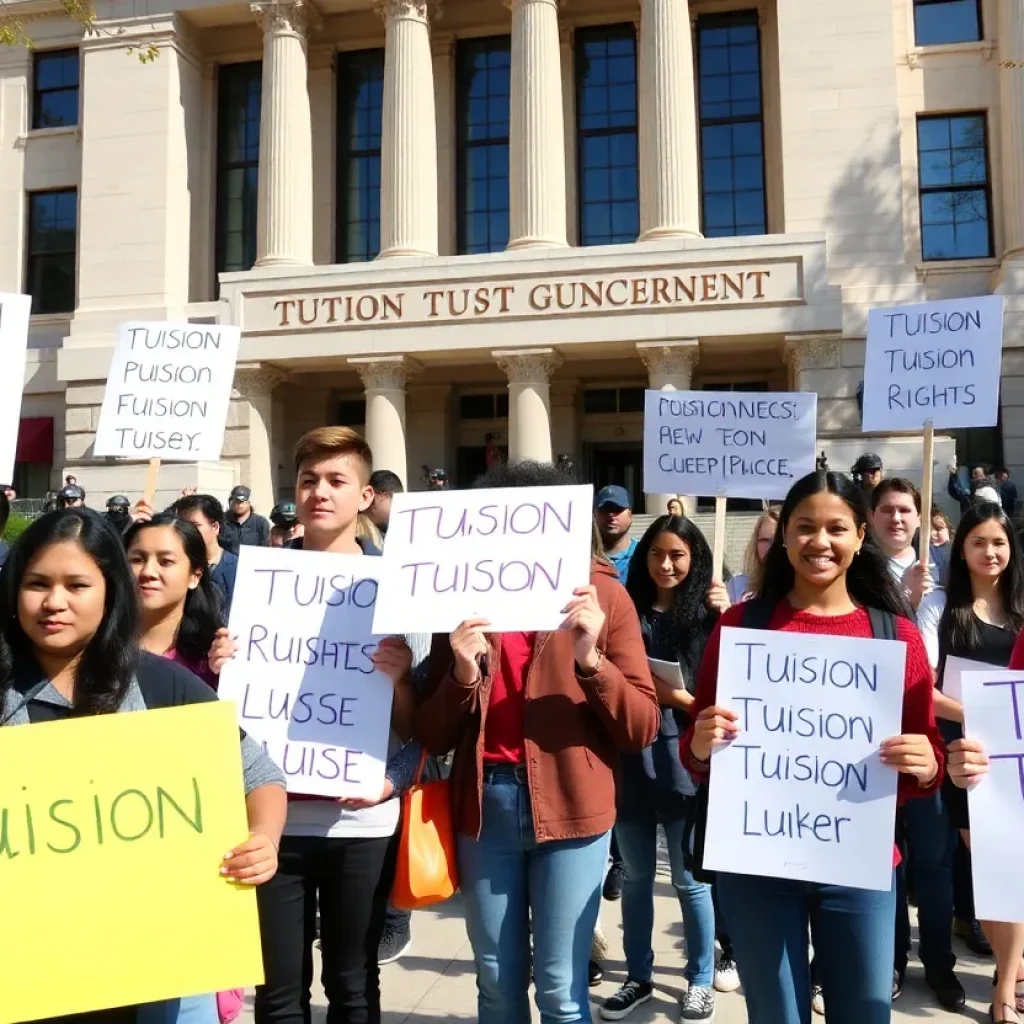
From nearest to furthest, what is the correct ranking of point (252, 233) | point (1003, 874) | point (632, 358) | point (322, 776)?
1. point (1003, 874)
2. point (322, 776)
3. point (632, 358)
4. point (252, 233)

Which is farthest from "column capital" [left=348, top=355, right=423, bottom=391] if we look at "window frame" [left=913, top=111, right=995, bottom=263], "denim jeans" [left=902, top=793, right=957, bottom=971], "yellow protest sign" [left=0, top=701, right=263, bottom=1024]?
"yellow protest sign" [left=0, top=701, right=263, bottom=1024]

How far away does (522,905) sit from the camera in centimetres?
294

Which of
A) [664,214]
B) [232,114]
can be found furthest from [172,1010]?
[232,114]

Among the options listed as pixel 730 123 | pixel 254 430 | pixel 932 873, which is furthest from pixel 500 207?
pixel 932 873

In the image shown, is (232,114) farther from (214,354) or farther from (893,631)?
(893,631)

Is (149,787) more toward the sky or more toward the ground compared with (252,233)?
more toward the ground

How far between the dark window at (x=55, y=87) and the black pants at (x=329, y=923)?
1023 inches

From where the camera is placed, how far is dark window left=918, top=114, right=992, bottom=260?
67.0 ft

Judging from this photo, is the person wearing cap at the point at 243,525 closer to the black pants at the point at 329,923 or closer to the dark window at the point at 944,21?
the black pants at the point at 329,923

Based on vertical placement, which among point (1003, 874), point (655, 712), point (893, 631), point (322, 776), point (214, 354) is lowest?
point (1003, 874)

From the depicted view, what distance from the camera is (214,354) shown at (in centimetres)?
623

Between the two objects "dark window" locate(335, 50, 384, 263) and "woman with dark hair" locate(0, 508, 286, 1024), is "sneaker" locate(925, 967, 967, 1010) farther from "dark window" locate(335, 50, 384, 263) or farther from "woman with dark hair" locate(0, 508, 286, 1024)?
"dark window" locate(335, 50, 384, 263)

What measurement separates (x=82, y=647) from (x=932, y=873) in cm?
380

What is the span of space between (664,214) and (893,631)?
18.0 meters
